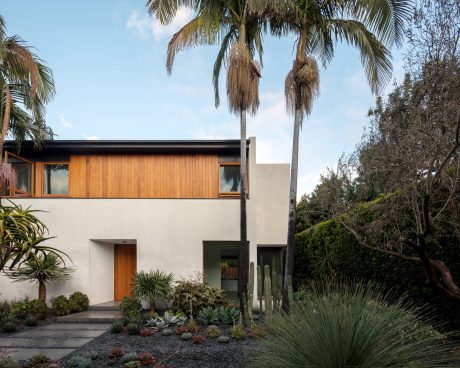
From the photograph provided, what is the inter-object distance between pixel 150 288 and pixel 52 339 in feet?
8.94

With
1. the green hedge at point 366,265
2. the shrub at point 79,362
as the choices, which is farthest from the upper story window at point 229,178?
the shrub at point 79,362

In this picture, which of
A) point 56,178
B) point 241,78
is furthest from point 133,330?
point 56,178

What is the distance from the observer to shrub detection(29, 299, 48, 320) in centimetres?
1048

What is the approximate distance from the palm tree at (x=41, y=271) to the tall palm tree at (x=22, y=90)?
11.3ft

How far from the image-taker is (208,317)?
9.62 metres

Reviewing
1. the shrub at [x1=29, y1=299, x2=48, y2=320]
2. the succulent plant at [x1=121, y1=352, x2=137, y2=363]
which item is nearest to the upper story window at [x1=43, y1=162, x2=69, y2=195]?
the shrub at [x1=29, y1=299, x2=48, y2=320]

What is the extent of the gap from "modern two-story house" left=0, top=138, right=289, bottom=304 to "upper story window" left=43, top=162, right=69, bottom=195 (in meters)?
0.04

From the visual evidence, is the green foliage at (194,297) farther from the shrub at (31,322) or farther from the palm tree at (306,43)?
the shrub at (31,322)

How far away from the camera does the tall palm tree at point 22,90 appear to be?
9867 millimetres

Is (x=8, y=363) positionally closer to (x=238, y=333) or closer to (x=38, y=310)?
(x=238, y=333)

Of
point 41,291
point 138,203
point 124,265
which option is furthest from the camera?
point 124,265

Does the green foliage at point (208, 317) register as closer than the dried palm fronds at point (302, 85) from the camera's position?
Yes

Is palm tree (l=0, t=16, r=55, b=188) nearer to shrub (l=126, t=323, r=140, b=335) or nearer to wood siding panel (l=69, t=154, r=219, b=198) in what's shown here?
wood siding panel (l=69, t=154, r=219, b=198)

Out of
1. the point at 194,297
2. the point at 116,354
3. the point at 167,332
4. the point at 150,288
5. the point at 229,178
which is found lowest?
the point at 167,332
